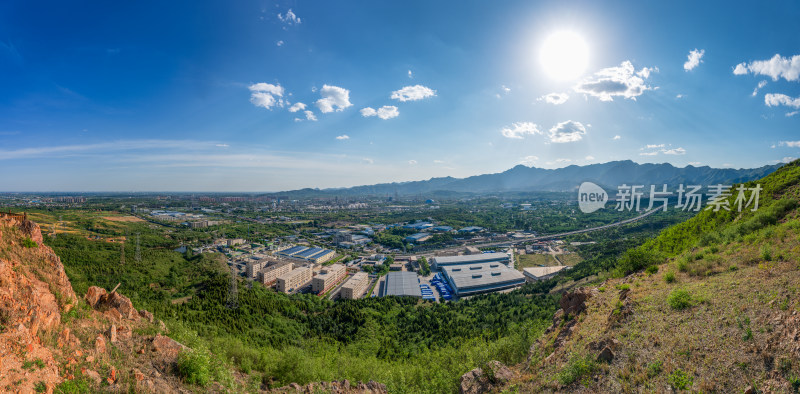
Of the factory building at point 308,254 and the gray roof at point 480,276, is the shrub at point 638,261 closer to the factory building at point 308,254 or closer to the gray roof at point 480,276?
the gray roof at point 480,276

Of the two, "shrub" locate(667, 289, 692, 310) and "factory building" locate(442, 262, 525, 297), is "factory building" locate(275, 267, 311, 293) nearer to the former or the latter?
"factory building" locate(442, 262, 525, 297)

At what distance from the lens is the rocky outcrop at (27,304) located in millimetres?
4762

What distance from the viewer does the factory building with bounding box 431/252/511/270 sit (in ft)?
141

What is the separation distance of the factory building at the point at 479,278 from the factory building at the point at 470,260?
224 cm

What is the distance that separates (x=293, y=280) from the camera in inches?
1310

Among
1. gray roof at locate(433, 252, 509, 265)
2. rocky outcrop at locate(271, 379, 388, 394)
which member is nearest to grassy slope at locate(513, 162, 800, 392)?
rocky outcrop at locate(271, 379, 388, 394)

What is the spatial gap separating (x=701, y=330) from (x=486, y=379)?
217 inches

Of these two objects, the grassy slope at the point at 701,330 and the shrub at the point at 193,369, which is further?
the shrub at the point at 193,369

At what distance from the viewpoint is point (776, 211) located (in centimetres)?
1231

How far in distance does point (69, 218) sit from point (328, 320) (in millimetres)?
65344

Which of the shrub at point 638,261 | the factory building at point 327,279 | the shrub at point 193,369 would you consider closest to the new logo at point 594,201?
the factory building at point 327,279

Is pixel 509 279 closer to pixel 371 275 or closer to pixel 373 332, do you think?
pixel 371 275

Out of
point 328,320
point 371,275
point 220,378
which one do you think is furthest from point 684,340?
point 371,275

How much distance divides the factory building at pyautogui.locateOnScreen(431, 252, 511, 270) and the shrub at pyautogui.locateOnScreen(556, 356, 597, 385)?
115ft
